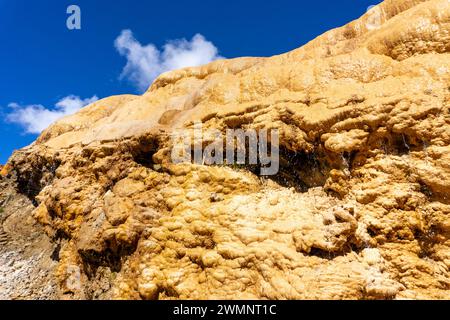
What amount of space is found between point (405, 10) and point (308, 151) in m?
7.73

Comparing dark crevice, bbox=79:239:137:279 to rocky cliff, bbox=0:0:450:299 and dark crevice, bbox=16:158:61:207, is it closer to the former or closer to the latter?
rocky cliff, bbox=0:0:450:299

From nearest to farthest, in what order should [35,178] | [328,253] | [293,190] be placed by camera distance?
[328,253]
[293,190]
[35,178]

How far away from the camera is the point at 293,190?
1150cm

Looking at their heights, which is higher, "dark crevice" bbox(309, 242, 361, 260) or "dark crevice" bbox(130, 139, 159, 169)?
"dark crevice" bbox(130, 139, 159, 169)

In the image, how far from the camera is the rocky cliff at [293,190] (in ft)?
29.8

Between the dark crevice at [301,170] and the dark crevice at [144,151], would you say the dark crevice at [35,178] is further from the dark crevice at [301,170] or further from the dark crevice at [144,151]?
the dark crevice at [301,170]

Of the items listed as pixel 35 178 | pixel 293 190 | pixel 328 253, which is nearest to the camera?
pixel 328 253

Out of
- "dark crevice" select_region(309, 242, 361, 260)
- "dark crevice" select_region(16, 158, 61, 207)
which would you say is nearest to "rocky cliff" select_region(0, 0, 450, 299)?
"dark crevice" select_region(309, 242, 361, 260)

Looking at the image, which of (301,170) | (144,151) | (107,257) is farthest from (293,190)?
(107,257)

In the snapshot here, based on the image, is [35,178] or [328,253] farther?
[35,178]

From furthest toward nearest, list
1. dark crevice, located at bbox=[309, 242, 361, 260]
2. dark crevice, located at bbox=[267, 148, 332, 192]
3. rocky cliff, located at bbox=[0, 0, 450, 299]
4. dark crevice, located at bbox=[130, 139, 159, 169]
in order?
1. dark crevice, located at bbox=[130, 139, 159, 169]
2. dark crevice, located at bbox=[267, 148, 332, 192]
3. dark crevice, located at bbox=[309, 242, 361, 260]
4. rocky cliff, located at bbox=[0, 0, 450, 299]

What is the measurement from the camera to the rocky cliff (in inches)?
357

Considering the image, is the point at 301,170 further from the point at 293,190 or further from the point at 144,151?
the point at 144,151

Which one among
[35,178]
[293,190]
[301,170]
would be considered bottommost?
[293,190]
